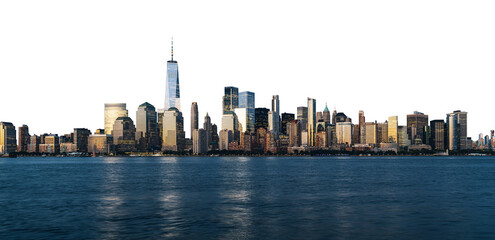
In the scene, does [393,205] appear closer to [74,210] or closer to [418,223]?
[418,223]

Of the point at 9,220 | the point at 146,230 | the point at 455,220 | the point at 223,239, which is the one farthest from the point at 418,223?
the point at 9,220

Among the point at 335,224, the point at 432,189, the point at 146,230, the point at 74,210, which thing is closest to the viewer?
the point at 146,230

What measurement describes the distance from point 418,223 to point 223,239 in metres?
22.3

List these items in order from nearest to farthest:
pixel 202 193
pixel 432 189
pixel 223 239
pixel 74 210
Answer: pixel 223 239, pixel 74 210, pixel 202 193, pixel 432 189

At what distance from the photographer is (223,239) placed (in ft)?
133

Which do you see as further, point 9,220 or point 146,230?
point 9,220

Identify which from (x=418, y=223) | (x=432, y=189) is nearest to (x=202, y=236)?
(x=418, y=223)

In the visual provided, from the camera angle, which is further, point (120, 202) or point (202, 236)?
point (120, 202)

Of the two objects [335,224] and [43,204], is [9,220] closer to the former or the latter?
[43,204]

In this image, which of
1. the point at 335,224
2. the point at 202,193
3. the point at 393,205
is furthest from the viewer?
the point at 202,193

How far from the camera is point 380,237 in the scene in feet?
136

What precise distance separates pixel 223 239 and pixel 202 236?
2.51 m

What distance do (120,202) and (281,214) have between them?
85.0 ft

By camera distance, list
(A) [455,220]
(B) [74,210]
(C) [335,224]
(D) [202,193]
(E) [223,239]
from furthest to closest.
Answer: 1. (D) [202,193]
2. (B) [74,210]
3. (A) [455,220]
4. (C) [335,224]
5. (E) [223,239]
